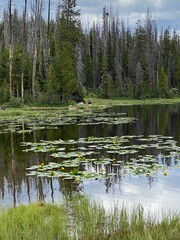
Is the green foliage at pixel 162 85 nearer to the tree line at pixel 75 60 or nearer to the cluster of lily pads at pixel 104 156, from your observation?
the tree line at pixel 75 60

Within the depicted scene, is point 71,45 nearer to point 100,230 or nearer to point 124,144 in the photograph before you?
point 124,144

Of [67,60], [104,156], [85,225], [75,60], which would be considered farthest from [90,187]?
[75,60]

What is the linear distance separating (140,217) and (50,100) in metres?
36.3

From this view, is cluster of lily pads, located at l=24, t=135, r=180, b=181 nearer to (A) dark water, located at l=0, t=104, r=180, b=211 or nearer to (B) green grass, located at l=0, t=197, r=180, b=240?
(A) dark water, located at l=0, t=104, r=180, b=211

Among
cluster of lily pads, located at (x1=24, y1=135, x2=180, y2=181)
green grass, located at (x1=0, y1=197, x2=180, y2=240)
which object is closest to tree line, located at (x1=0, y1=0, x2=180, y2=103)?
cluster of lily pads, located at (x1=24, y1=135, x2=180, y2=181)

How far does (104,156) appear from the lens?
1439 cm

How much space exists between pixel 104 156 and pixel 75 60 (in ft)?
133

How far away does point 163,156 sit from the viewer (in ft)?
46.6

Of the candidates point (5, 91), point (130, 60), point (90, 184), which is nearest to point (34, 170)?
point (90, 184)

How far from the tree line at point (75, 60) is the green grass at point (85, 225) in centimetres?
3340

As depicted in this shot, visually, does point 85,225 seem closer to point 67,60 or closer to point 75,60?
point 67,60

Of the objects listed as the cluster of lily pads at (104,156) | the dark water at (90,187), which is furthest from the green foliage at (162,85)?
A: the dark water at (90,187)

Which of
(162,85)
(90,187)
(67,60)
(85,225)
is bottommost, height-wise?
(90,187)

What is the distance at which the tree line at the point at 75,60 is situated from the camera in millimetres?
43281
